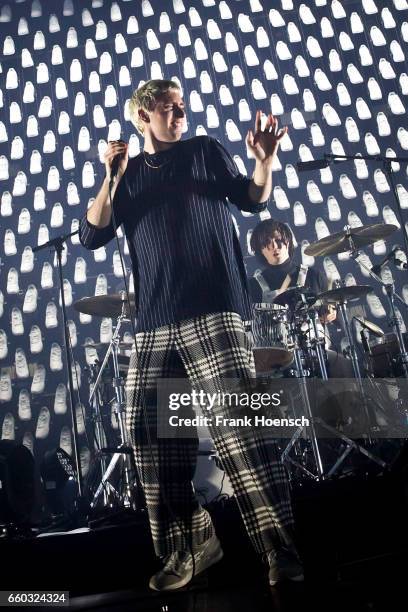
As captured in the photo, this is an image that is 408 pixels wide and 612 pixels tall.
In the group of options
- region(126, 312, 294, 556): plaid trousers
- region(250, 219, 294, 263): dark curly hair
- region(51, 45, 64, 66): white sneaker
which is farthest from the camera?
region(51, 45, 64, 66): white sneaker

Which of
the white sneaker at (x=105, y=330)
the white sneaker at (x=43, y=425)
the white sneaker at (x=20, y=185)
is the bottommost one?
the white sneaker at (x=43, y=425)

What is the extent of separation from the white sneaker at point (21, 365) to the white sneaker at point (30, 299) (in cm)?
41

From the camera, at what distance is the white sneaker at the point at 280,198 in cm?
→ 542

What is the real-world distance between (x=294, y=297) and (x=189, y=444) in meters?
2.19

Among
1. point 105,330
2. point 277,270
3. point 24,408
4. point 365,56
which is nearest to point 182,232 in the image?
point 277,270

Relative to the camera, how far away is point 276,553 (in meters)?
1.67

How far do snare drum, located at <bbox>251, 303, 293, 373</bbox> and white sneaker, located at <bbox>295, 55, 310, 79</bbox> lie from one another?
2.85 metres

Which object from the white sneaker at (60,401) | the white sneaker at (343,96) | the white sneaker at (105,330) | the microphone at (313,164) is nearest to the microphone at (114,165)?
the microphone at (313,164)

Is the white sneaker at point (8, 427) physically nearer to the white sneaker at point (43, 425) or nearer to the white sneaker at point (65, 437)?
the white sneaker at point (43, 425)

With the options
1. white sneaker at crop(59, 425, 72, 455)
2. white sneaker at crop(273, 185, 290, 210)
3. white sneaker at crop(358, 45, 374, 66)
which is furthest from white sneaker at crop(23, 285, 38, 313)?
white sneaker at crop(358, 45, 374, 66)

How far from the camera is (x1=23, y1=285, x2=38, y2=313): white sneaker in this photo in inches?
210

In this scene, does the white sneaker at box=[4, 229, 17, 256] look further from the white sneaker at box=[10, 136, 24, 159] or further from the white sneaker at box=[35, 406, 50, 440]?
the white sneaker at box=[35, 406, 50, 440]

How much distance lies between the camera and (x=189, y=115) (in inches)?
214

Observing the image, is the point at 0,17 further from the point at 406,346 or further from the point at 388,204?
the point at 406,346
